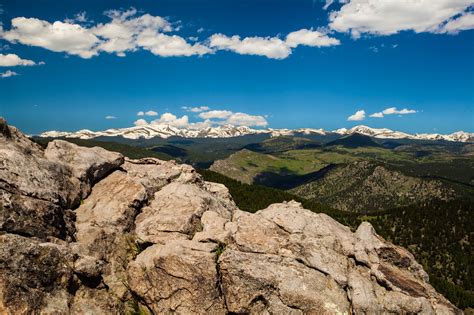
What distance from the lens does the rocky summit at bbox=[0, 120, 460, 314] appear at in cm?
2395

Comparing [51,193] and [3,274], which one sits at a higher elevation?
[51,193]

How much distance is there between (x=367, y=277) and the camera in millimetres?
28984

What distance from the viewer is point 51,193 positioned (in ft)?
91.2

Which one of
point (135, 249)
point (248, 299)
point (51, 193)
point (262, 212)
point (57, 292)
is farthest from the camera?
point (262, 212)

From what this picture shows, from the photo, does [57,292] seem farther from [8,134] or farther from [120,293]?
[8,134]

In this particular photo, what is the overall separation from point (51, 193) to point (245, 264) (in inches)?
617

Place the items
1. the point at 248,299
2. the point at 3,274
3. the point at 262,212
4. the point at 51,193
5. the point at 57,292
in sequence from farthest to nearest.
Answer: the point at 262,212, the point at 51,193, the point at 248,299, the point at 57,292, the point at 3,274

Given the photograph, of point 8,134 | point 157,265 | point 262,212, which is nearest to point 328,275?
point 262,212

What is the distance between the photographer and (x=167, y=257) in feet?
90.0

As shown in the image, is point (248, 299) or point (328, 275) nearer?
point (248, 299)

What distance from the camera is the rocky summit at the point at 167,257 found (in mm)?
23953

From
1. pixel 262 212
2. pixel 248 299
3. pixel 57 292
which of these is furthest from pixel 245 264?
pixel 57 292

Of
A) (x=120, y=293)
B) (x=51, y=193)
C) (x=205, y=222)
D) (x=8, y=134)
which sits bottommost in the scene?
(x=120, y=293)

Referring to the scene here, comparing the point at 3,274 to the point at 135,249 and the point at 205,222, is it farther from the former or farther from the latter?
the point at 205,222
